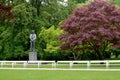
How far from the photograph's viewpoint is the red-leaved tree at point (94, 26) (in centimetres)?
2745

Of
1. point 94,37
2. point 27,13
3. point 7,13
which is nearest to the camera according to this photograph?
point 7,13

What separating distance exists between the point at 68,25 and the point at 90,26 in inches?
80.5

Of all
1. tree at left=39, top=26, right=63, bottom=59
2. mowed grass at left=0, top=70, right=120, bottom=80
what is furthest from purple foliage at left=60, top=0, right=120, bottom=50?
mowed grass at left=0, top=70, right=120, bottom=80

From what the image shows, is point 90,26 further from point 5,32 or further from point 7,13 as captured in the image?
point 5,32

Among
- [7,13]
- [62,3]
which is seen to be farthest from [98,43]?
[62,3]

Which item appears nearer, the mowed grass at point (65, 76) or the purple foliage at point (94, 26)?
the mowed grass at point (65, 76)

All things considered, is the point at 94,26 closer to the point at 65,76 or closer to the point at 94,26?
Answer: the point at 94,26

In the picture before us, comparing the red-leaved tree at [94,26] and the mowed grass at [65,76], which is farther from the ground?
the red-leaved tree at [94,26]

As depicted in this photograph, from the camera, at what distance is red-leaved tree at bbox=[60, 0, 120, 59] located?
90.1 feet

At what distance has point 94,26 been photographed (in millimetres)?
27953

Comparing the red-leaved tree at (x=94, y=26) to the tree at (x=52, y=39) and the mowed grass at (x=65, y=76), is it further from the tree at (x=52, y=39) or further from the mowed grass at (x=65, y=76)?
the mowed grass at (x=65, y=76)

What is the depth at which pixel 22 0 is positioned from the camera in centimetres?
4228

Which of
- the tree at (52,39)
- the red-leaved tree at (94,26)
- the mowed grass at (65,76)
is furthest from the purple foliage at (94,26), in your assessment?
the mowed grass at (65,76)

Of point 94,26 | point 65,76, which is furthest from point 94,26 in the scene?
point 65,76
